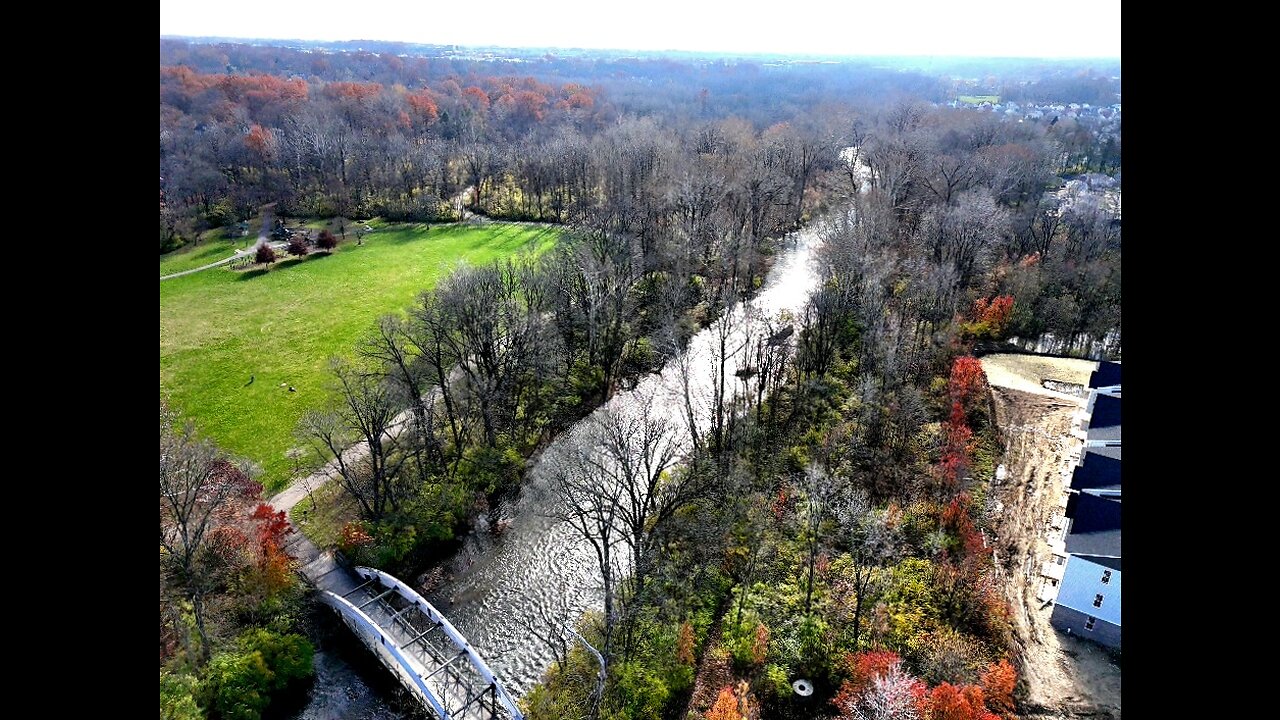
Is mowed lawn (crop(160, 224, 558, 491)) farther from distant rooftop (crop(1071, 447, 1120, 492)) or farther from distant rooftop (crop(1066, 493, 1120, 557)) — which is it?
distant rooftop (crop(1071, 447, 1120, 492))

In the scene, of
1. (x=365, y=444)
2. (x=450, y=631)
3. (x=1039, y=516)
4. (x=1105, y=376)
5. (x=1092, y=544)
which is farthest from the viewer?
(x=1105, y=376)

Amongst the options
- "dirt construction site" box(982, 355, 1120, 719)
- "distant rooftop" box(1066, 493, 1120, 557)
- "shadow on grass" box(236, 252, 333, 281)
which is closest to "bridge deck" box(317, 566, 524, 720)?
"dirt construction site" box(982, 355, 1120, 719)

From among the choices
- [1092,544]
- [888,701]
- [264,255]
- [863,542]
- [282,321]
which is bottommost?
[888,701]

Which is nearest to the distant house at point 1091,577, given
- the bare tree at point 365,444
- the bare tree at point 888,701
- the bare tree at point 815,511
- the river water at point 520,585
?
the bare tree at point 888,701

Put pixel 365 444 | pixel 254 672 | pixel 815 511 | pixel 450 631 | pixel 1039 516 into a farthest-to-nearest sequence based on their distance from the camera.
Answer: pixel 365 444 → pixel 1039 516 → pixel 815 511 → pixel 450 631 → pixel 254 672

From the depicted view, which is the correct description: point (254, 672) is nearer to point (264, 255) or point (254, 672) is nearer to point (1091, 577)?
point (1091, 577)

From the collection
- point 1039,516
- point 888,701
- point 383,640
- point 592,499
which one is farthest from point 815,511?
point 383,640
